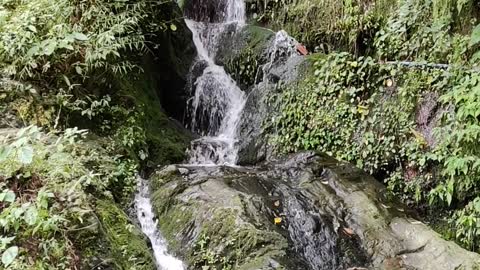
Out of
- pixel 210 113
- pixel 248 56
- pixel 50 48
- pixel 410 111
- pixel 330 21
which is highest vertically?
pixel 330 21

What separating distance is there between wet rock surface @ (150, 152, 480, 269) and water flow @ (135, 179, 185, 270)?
0.10m

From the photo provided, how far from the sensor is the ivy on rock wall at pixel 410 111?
467 cm

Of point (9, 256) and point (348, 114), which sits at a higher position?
point (348, 114)

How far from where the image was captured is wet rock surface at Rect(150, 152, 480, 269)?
3965mm

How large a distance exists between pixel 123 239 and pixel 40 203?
1.03m

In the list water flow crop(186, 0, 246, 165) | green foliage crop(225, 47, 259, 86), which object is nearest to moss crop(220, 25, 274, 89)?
green foliage crop(225, 47, 259, 86)

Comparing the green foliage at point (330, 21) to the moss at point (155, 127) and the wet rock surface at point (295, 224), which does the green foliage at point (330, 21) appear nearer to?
the wet rock surface at point (295, 224)

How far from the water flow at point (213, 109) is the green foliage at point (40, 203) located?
125 inches

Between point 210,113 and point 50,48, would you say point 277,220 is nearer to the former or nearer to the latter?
point 50,48

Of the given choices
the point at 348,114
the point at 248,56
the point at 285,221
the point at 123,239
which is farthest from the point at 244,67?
the point at 123,239

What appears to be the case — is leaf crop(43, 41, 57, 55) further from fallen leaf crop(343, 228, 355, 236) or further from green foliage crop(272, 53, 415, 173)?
fallen leaf crop(343, 228, 355, 236)

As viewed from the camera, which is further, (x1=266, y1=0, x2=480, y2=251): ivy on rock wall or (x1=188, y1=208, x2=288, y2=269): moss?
(x1=266, y1=0, x2=480, y2=251): ivy on rock wall

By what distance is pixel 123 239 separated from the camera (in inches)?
139

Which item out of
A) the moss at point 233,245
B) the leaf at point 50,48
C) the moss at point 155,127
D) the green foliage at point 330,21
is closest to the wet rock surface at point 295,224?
the moss at point 233,245
